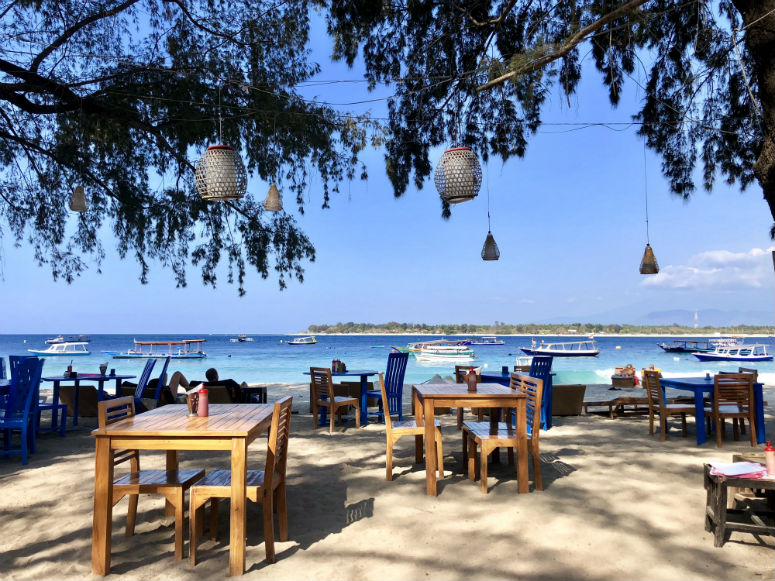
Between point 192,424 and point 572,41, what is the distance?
3.85 meters

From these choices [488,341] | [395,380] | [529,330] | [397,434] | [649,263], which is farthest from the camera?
[529,330]

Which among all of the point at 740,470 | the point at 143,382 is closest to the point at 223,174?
the point at 740,470

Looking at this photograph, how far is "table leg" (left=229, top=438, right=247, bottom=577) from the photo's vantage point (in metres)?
2.59

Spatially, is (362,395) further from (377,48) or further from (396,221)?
(396,221)

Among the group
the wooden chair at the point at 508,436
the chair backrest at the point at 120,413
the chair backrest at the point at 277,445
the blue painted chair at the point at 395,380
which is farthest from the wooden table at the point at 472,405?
the blue painted chair at the point at 395,380

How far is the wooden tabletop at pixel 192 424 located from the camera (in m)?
2.64

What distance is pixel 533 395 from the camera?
4.27 m

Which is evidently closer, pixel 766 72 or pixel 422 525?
pixel 422 525

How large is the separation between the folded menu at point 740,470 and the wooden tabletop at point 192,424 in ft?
8.28

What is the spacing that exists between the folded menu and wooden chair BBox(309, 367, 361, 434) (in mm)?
4577

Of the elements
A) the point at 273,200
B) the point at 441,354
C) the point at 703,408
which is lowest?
the point at 441,354

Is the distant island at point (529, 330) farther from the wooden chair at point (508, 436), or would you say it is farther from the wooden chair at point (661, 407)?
the wooden chair at point (508, 436)

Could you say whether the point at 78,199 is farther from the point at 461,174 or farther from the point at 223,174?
the point at 461,174

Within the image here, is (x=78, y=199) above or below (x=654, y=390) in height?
above
